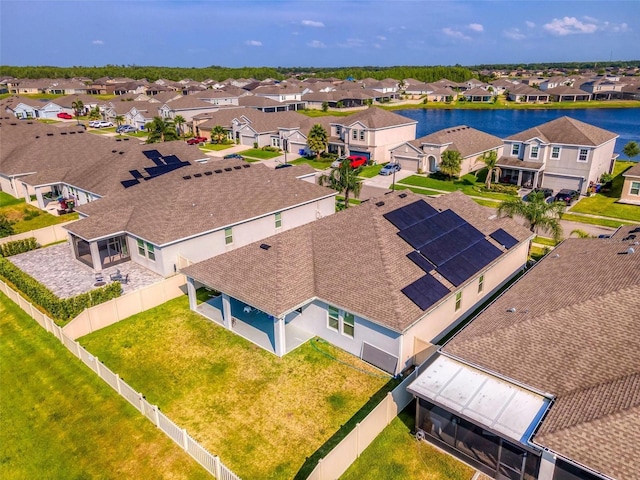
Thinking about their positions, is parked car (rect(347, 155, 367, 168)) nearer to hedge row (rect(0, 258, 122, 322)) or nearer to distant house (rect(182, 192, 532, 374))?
distant house (rect(182, 192, 532, 374))

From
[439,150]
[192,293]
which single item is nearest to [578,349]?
[192,293]

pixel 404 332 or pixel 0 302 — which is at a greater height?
pixel 404 332

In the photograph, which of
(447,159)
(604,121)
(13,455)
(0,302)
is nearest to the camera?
(13,455)

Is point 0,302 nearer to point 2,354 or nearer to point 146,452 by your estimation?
point 2,354

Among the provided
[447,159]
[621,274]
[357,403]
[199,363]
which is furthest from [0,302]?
[447,159]

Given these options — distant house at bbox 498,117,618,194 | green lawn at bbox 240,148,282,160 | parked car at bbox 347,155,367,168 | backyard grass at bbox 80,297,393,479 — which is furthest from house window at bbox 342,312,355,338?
green lawn at bbox 240,148,282,160
